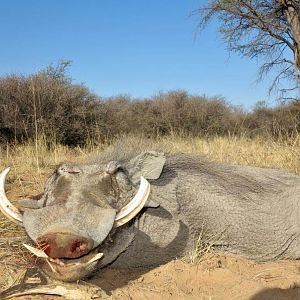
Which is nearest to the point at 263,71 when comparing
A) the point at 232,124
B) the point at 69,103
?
the point at 232,124

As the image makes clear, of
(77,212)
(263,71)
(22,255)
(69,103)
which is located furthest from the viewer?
(263,71)

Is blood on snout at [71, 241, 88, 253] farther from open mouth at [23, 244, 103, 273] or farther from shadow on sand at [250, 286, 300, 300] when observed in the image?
shadow on sand at [250, 286, 300, 300]

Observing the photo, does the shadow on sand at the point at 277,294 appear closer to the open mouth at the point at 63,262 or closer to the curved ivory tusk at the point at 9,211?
the open mouth at the point at 63,262

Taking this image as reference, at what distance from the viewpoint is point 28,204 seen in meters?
2.99

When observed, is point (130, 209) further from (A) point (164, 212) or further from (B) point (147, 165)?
(B) point (147, 165)

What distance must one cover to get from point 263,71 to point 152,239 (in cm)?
1149

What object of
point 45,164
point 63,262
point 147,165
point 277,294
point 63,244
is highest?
point 147,165

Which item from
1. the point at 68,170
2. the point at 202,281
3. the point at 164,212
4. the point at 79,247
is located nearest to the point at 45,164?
the point at 164,212

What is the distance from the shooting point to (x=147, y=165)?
124 inches

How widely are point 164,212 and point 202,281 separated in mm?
473

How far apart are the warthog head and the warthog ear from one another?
0.14ft

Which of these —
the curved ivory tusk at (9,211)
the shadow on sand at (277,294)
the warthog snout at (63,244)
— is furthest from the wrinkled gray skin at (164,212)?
the shadow on sand at (277,294)

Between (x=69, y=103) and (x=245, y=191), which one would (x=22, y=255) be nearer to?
(x=245, y=191)

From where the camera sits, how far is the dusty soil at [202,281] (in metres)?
2.60
